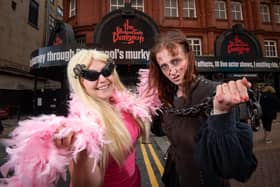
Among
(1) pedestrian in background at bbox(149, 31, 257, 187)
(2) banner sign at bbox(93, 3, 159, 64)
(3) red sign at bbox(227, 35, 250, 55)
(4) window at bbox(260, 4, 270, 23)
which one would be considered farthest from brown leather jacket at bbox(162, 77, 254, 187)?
(4) window at bbox(260, 4, 270, 23)

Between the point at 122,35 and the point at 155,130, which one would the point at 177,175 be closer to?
the point at 155,130

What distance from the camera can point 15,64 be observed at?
20516 mm

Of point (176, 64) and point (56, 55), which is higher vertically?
point (56, 55)

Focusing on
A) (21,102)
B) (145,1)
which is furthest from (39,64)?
(145,1)

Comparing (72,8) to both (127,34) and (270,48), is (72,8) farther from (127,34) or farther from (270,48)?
(270,48)

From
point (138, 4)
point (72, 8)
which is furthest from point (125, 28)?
point (72, 8)

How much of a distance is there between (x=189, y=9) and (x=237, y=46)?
610 centimetres

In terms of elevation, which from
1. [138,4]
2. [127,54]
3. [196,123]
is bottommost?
[196,123]

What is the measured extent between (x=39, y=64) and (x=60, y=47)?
1.93m

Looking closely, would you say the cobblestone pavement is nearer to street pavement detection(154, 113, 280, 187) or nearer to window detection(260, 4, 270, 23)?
street pavement detection(154, 113, 280, 187)

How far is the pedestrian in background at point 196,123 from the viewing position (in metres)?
0.82

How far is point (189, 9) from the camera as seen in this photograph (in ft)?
60.5

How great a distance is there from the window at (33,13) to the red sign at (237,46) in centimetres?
2278

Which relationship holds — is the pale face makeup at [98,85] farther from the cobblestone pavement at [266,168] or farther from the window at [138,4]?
the window at [138,4]
